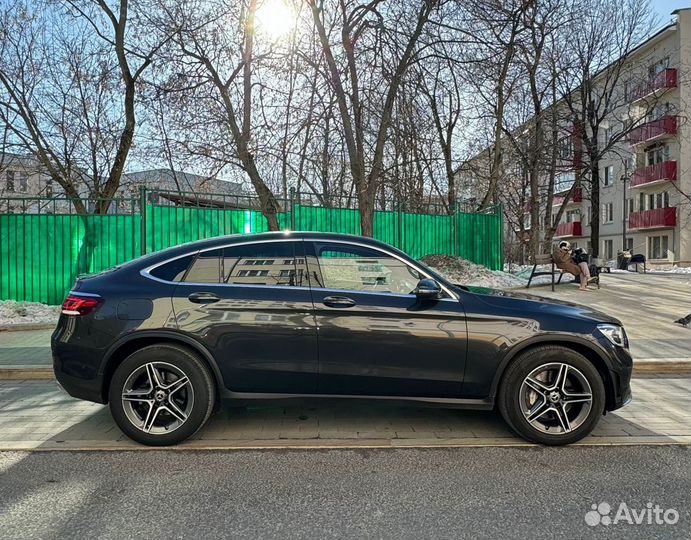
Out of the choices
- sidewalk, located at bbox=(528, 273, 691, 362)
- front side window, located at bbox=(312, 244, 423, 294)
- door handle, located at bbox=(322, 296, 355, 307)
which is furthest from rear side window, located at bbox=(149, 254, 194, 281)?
sidewalk, located at bbox=(528, 273, 691, 362)

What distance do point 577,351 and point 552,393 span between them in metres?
0.42

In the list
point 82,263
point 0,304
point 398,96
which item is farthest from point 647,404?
point 0,304

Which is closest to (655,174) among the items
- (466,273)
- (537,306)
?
(466,273)

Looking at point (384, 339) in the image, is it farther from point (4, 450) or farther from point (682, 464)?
point (4, 450)

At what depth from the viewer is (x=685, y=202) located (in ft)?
105

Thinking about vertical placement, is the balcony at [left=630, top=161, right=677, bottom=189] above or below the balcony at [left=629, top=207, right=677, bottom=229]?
above

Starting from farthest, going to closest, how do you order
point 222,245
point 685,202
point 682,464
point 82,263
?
point 685,202 → point 82,263 → point 222,245 → point 682,464

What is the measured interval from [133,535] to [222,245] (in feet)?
7.48

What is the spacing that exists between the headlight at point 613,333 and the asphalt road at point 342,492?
854mm

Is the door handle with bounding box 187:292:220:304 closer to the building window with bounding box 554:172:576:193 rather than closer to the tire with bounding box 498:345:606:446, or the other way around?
the tire with bounding box 498:345:606:446

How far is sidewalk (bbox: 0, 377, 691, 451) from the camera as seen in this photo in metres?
4.06

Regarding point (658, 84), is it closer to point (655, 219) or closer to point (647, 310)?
point (655, 219)

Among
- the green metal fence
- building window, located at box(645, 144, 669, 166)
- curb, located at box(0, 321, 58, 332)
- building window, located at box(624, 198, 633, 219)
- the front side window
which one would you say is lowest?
curb, located at box(0, 321, 58, 332)

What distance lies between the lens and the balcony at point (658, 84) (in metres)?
26.4
